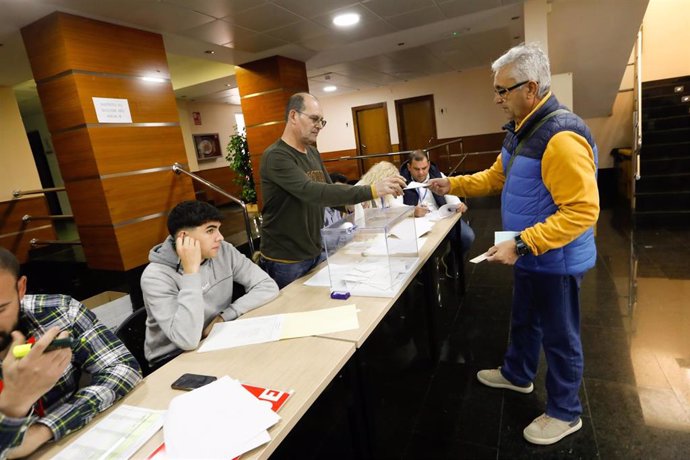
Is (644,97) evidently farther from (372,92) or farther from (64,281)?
(64,281)

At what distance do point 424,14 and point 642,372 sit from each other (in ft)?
13.6

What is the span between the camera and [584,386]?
1922 mm

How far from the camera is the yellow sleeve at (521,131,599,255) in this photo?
1.26 m

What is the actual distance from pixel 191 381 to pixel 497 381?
160 cm

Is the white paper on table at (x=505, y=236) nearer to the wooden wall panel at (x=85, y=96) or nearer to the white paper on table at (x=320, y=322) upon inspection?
the white paper on table at (x=320, y=322)

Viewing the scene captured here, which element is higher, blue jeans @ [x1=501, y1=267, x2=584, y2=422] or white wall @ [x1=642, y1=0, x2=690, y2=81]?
white wall @ [x1=642, y1=0, x2=690, y2=81]

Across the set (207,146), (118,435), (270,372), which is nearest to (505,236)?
(270,372)

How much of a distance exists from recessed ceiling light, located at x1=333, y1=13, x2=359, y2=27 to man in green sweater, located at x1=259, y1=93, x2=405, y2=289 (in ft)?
8.91

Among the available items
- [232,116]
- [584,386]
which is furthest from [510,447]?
[232,116]

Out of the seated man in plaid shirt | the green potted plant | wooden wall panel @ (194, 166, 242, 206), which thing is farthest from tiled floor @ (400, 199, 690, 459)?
wooden wall panel @ (194, 166, 242, 206)

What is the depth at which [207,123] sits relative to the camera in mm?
8883

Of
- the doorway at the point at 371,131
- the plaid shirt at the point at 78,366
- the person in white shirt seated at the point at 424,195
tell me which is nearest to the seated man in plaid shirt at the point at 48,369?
A: the plaid shirt at the point at 78,366

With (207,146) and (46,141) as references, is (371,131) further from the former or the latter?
(46,141)

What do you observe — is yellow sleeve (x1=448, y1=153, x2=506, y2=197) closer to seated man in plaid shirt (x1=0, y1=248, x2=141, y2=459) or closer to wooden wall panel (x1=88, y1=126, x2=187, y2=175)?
seated man in plaid shirt (x1=0, y1=248, x2=141, y2=459)
